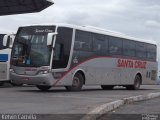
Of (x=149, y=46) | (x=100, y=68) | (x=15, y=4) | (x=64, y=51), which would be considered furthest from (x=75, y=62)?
(x=15, y=4)

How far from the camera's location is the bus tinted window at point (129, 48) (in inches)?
1139

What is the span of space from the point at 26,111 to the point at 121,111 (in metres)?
3.27

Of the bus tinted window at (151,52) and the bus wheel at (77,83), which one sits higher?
the bus tinted window at (151,52)

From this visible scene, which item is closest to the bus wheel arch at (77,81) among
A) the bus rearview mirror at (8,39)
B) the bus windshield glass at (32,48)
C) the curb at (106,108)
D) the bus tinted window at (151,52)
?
the bus windshield glass at (32,48)

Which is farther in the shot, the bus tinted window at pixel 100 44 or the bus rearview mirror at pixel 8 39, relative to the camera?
the bus tinted window at pixel 100 44

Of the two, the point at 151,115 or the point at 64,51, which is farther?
the point at 64,51

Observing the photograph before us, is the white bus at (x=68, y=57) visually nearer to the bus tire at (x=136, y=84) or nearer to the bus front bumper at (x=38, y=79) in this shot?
the bus front bumper at (x=38, y=79)

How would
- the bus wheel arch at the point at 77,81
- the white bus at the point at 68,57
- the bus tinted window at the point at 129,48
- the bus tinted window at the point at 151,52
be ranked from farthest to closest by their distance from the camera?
the bus tinted window at the point at 151,52 → the bus tinted window at the point at 129,48 → the bus wheel arch at the point at 77,81 → the white bus at the point at 68,57

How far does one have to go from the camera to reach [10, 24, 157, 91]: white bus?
73.8 ft

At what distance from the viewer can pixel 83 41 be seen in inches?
963

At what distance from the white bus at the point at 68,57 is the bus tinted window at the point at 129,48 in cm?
7

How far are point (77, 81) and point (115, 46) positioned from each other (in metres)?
4.42

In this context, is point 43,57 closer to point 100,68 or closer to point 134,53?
point 100,68

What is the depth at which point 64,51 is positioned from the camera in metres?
23.1
